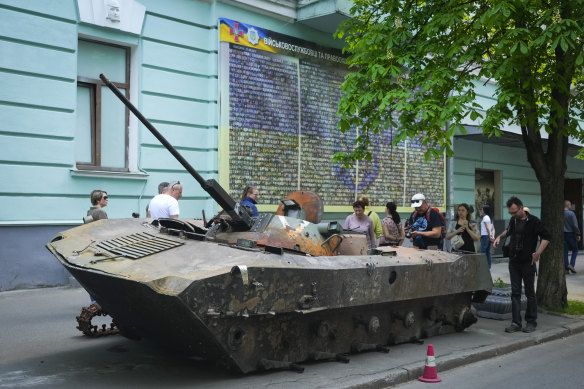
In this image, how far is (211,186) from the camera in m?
6.45

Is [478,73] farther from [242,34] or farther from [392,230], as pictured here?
[242,34]

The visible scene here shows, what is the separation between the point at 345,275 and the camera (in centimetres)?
618

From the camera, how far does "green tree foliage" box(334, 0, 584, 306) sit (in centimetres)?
852

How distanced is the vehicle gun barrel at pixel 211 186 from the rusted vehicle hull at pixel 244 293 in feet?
1.82

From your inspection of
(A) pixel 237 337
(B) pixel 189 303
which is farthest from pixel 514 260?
(B) pixel 189 303

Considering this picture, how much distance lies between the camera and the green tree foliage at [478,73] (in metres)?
8.52

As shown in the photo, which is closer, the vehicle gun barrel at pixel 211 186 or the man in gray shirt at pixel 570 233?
the vehicle gun barrel at pixel 211 186

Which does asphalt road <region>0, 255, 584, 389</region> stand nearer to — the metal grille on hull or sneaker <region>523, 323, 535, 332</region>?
sneaker <region>523, 323, 535, 332</region>

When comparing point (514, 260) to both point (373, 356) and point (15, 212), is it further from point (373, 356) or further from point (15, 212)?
point (15, 212)

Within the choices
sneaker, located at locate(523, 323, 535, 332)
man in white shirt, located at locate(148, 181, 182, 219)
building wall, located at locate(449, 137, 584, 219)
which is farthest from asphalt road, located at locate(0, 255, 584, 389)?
building wall, located at locate(449, 137, 584, 219)

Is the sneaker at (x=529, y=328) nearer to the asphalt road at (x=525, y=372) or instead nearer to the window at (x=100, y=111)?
the asphalt road at (x=525, y=372)

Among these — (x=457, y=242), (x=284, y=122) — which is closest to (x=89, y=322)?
(x=457, y=242)

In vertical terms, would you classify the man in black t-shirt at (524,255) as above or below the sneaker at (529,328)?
above

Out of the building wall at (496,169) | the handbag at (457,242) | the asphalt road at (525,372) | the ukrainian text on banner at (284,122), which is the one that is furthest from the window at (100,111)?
the building wall at (496,169)
